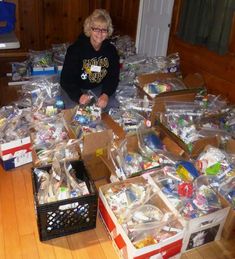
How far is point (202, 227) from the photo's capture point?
1.45 m

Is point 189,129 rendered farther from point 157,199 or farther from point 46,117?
point 46,117

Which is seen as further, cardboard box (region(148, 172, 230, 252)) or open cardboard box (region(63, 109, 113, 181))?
open cardboard box (region(63, 109, 113, 181))

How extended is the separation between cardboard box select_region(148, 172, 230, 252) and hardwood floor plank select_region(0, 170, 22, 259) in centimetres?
78

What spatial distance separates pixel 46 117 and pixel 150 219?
1109mm

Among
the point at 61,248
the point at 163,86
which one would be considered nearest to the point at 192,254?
the point at 61,248

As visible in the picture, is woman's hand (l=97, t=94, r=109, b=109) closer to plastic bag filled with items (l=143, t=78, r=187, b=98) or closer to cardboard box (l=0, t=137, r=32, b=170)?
plastic bag filled with items (l=143, t=78, r=187, b=98)

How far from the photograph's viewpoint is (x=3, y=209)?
168 centimetres

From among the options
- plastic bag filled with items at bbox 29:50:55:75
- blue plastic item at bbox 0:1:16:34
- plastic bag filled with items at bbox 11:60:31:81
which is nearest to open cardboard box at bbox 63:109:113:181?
blue plastic item at bbox 0:1:16:34

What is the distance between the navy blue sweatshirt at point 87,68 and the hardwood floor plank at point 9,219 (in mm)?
773

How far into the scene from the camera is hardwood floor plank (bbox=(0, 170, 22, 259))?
1.46m

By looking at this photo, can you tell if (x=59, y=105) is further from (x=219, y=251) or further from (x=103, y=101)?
(x=219, y=251)

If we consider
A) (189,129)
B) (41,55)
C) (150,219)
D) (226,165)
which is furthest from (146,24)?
(150,219)

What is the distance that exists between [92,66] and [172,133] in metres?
0.85

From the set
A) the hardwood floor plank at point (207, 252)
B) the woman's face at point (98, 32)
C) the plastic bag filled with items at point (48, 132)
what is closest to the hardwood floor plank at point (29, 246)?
the plastic bag filled with items at point (48, 132)
